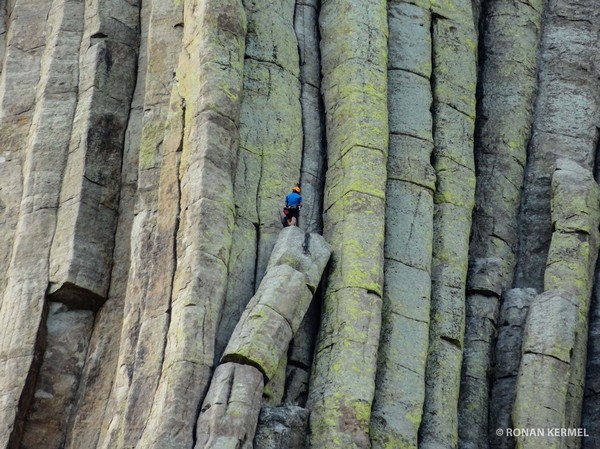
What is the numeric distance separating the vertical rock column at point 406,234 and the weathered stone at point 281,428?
5.22ft

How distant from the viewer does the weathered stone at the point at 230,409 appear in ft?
128

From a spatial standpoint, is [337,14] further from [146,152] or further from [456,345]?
[456,345]

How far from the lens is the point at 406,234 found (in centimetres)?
4409

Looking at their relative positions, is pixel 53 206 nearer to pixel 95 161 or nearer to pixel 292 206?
pixel 95 161

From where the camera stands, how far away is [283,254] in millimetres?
42188

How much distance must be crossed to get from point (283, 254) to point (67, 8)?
1142 cm

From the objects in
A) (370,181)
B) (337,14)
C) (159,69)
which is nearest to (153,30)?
(159,69)

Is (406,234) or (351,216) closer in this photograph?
(351,216)

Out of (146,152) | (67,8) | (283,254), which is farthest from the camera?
(67,8)

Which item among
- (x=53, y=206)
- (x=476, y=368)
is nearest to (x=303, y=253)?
(x=476, y=368)

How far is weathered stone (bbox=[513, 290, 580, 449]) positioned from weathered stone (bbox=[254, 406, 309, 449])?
4.83m

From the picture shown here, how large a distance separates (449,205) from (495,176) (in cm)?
284

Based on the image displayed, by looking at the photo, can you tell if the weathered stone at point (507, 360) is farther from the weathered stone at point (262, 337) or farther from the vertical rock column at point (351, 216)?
the weathered stone at point (262, 337)

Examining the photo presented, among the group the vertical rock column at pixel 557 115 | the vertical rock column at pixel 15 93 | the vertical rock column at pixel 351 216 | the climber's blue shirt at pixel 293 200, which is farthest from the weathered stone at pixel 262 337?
the vertical rock column at pixel 15 93
